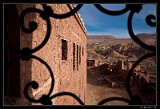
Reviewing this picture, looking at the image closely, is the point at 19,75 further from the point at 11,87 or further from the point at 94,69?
the point at 94,69

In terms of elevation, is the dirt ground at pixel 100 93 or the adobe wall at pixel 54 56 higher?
the adobe wall at pixel 54 56

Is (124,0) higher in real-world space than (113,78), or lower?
higher

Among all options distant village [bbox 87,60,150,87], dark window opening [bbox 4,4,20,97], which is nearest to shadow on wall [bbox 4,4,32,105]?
dark window opening [bbox 4,4,20,97]

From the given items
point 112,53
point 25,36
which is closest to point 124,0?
point 25,36

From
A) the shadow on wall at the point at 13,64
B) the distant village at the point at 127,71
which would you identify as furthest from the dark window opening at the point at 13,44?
the distant village at the point at 127,71

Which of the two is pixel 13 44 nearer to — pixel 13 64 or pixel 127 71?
pixel 13 64

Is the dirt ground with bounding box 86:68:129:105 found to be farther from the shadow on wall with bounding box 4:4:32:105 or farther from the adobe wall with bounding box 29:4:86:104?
the shadow on wall with bounding box 4:4:32:105

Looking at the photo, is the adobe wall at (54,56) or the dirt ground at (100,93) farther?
the dirt ground at (100,93)

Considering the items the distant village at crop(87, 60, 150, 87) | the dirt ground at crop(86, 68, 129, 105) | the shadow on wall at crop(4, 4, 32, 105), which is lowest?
→ the dirt ground at crop(86, 68, 129, 105)

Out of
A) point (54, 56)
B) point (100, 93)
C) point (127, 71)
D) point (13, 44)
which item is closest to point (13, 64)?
point (13, 44)

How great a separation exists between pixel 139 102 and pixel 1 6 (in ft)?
2.74

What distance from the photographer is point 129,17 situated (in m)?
1.08

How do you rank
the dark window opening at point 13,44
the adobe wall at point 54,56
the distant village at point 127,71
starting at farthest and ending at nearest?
the distant village at point 127,71, the adobe wall at point 54,56, the dark window opening at point 13,44

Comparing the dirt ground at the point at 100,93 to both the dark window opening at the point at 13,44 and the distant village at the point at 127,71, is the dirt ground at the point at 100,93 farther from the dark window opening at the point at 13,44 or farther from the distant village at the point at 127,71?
the dark window opening at the point at 13,44
